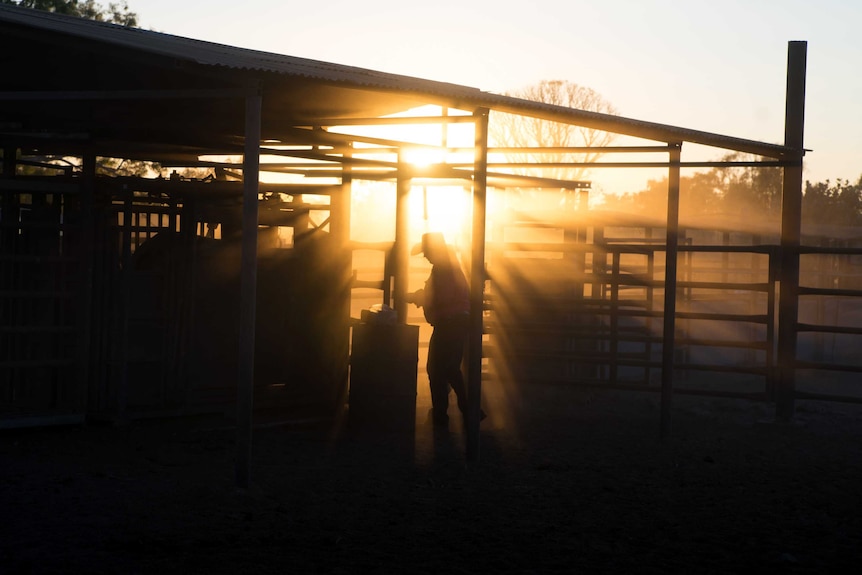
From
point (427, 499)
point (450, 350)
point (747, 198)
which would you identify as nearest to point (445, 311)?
point (450, 350)

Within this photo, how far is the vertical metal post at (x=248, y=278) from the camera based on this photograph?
8.03m

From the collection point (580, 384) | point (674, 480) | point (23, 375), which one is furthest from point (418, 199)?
point (674, 480)

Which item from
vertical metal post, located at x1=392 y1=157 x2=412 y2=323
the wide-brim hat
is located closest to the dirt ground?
vertical metal post, located at x1=392 y1=157 x2=412 y2=323

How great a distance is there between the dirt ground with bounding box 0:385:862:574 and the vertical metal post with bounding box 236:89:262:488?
351 millimetres

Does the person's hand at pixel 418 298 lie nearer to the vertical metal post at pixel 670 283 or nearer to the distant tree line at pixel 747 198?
the vertical metal post at pixel 670 283

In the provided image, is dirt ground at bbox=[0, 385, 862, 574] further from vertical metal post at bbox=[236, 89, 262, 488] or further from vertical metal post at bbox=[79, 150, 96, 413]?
vertical metal post at bbox=[79, 150, 96, 413]

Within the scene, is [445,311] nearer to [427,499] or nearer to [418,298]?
[418,298]

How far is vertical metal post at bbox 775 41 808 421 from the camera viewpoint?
12.9 metres

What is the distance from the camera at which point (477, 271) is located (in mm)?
9648

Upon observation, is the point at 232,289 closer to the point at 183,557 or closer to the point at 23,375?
the point at 23,375

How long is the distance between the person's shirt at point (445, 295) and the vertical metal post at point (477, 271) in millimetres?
1607

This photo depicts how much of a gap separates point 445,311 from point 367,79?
324 cm

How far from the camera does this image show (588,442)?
1098 cm

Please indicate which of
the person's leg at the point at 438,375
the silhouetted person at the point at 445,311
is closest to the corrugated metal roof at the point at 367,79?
the silhouetted person at the point at 445,311
